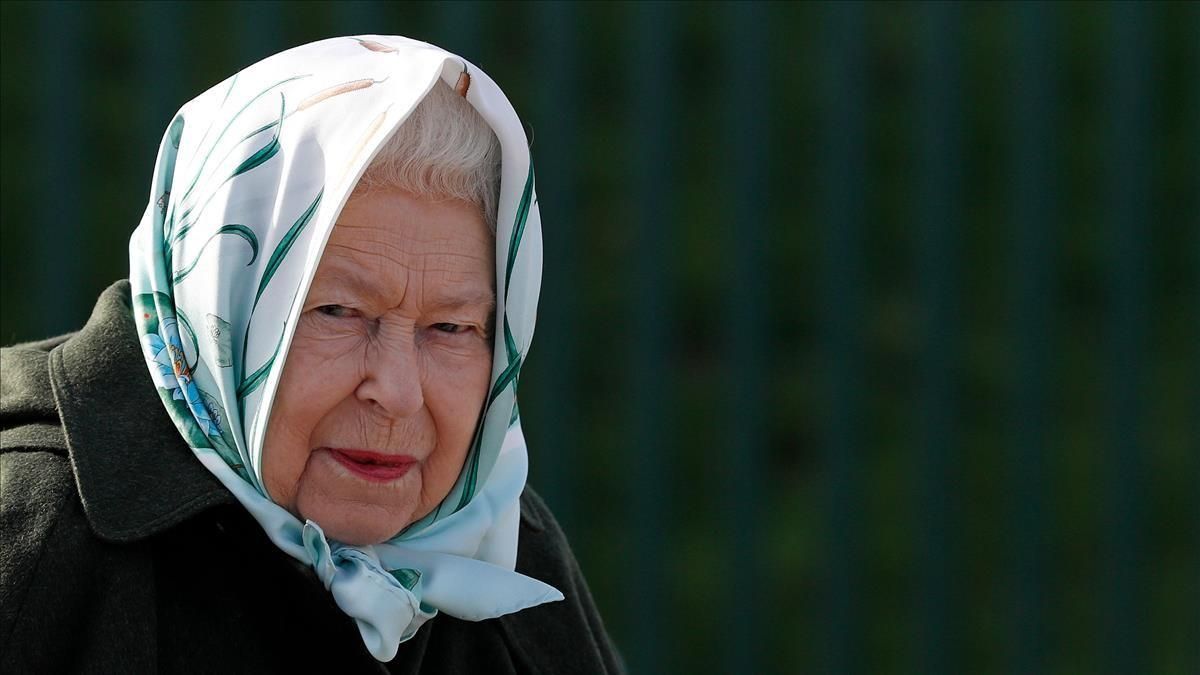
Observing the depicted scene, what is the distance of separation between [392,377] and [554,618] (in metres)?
0.59

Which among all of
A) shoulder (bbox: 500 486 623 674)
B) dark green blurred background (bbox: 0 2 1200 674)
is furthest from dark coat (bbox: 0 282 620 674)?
dark green blurred background (bbox: 0 2 1200 674)

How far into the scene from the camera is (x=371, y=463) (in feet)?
6.97

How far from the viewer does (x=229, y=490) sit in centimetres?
202

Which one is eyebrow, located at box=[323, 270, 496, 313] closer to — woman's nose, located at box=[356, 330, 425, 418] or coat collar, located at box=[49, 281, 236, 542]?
woman's nose, located at box=[356, 330, 425, 418]

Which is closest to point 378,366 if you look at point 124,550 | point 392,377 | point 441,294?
point 392,377

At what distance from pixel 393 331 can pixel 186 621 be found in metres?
0.46

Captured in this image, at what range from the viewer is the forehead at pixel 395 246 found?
2.05 meters

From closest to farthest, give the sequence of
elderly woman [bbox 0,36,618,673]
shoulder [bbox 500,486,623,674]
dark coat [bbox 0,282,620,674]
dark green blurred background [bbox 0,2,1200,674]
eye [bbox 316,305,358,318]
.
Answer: dark coat [bbox 0,282,620,674] < elderly woman [bbox 0,36,618,673] < eye [bbox 316,305,358,318] < shoulder [bbox 500,486,623,674] < dark green blurred background [bbox 0,2,1200,674]

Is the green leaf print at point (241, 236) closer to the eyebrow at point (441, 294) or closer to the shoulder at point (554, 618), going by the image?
the eyebrow at point (441, 294)

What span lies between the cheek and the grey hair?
0.23 metres

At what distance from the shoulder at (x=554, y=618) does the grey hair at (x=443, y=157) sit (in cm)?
61

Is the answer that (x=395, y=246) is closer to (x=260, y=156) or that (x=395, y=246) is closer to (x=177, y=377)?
(x=260, y=156)

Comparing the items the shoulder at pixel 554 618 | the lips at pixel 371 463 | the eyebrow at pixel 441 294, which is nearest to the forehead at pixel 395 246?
the eyebrow at pixel 441 294

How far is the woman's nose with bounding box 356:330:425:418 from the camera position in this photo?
2.06m
